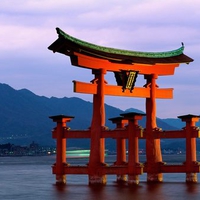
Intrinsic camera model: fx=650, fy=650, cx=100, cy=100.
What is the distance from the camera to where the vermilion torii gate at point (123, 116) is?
4162cm

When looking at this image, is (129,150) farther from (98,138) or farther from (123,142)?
(123,142)

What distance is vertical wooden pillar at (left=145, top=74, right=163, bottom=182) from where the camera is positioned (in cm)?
4612

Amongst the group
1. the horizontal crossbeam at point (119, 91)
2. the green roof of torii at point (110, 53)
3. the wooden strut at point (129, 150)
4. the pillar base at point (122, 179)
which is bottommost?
the pillar base at point (122, 179)

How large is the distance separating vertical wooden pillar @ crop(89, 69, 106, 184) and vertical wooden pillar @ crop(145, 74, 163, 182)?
4406mm

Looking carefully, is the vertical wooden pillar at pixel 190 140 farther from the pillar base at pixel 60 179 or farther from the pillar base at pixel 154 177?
the pillar base at pixel 60 179

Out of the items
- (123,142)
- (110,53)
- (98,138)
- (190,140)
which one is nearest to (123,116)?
(98,138)

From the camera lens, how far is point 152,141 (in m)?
46.1

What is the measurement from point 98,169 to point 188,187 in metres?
6.22

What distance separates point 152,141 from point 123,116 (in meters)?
3.25

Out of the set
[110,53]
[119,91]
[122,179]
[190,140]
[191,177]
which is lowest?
[122,179]

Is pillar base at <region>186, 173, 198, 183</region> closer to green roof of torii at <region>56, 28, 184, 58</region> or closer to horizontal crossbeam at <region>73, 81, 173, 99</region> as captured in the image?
horizontal crossbeam at <region>73, 81, 173, 99</region>

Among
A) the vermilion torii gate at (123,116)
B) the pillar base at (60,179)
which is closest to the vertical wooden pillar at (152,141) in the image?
the vermilion torii gate at (123,116)

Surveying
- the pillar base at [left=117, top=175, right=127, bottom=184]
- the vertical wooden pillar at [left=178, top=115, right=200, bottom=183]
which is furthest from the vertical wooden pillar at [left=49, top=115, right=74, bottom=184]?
the vertical wooden pillar at [left=178, top=115, right=200, bottom=183]

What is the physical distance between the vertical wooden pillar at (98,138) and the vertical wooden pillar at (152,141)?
441 centimetres
